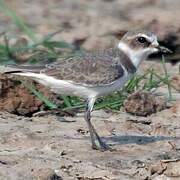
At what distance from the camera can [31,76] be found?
317 inches

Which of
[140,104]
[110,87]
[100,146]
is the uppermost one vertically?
[110,87]

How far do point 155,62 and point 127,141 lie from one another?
11.6ft

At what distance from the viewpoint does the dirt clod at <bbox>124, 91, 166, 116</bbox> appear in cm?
915

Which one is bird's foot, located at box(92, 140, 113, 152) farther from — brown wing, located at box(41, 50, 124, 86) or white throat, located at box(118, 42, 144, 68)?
white throat, located at box(118, 42, 144, 68)

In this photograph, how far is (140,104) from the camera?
9156 mm

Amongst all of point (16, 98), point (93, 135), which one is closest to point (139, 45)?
point (93, 135)

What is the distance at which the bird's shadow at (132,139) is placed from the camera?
27.1ft

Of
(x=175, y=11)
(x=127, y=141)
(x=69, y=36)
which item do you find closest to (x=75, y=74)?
(x=127, y=141)

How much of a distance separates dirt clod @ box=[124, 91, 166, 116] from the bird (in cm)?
86

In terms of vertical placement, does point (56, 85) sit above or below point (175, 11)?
above

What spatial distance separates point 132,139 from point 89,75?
0.70 m

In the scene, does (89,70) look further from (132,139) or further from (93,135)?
(132,139)

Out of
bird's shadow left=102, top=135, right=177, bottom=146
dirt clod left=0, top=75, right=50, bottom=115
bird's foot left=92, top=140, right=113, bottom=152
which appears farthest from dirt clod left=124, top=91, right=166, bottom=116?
bird's foot left=92, top=140, right=113, bottom=152

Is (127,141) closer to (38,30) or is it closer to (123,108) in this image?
(123,108)
